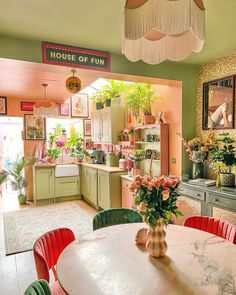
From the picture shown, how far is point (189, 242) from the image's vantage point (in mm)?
1729

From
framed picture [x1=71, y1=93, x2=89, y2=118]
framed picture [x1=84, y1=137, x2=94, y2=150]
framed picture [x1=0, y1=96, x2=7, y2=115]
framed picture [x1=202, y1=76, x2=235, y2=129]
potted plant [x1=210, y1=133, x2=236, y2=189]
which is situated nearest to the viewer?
potted plant [x1=210, y1=133, x2=236, y2=189]

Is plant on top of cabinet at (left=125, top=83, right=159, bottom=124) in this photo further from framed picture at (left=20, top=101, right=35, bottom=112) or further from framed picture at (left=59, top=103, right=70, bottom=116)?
framed picture at (left=20, top=101, right=35, bottom=112)

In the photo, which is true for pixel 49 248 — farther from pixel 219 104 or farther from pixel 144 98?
pixel 144 98

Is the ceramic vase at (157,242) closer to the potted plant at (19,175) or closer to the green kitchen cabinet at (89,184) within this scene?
the green kitchen cabinet at (89,184)

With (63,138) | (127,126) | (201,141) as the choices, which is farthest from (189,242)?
(63,138)

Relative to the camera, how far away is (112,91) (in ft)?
16.7

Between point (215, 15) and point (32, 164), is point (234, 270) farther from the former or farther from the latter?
point (32, 164)

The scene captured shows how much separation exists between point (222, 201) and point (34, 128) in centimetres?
488

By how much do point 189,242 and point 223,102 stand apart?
2.19 m

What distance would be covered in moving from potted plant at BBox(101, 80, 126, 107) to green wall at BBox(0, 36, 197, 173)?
1702 millimetres

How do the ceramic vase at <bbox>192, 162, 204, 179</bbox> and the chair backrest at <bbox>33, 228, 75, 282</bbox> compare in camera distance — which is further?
the ceramic vase at <bbox>192, 162, 204, 179</bbox>

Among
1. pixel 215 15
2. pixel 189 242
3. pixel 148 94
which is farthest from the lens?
pixel 148 94

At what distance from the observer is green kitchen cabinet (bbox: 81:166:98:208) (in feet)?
16.7

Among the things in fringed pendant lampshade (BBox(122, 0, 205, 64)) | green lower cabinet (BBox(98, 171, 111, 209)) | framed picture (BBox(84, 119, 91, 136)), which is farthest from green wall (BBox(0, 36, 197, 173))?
framed picture (BBox(84, 119, 91, 136))
